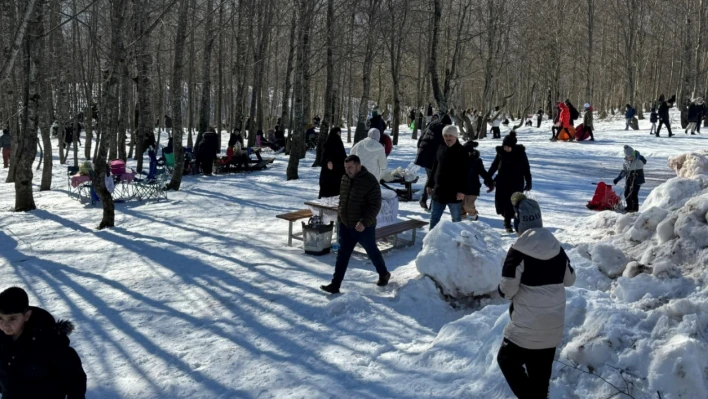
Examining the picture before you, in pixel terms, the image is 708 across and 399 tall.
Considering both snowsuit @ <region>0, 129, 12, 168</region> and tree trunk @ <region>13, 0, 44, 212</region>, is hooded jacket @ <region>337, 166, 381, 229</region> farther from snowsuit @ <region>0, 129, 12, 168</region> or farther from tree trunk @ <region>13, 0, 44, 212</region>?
snowsuit @ <region>0, 129, 12, 168</region>

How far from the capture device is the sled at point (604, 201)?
1122 centimetres

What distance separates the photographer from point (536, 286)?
3736 mm

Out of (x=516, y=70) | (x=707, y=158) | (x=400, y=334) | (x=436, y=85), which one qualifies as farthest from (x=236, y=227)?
(x=516, y=70)

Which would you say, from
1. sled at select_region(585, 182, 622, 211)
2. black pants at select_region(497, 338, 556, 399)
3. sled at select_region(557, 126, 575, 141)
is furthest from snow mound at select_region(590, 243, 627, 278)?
sled at select_region(557, 126, 575, 141)

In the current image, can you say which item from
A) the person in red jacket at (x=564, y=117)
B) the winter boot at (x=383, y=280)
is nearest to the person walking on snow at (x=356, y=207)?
the winter boot at (x=383, y=280)

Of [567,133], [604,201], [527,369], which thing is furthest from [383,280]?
[567,133]

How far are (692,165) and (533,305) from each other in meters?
8.42

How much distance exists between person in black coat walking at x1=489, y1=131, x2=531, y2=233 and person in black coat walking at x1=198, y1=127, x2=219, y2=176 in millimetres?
10996

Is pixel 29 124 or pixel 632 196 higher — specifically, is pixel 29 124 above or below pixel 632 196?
above

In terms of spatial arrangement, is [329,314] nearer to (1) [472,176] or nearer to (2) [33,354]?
(2) [33,354]

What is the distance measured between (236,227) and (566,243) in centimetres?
559

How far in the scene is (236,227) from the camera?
10.6 meters

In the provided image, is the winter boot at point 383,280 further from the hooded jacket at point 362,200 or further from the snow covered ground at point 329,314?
the hooded jacket at point 362,200

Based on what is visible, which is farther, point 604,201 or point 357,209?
point 604,201
